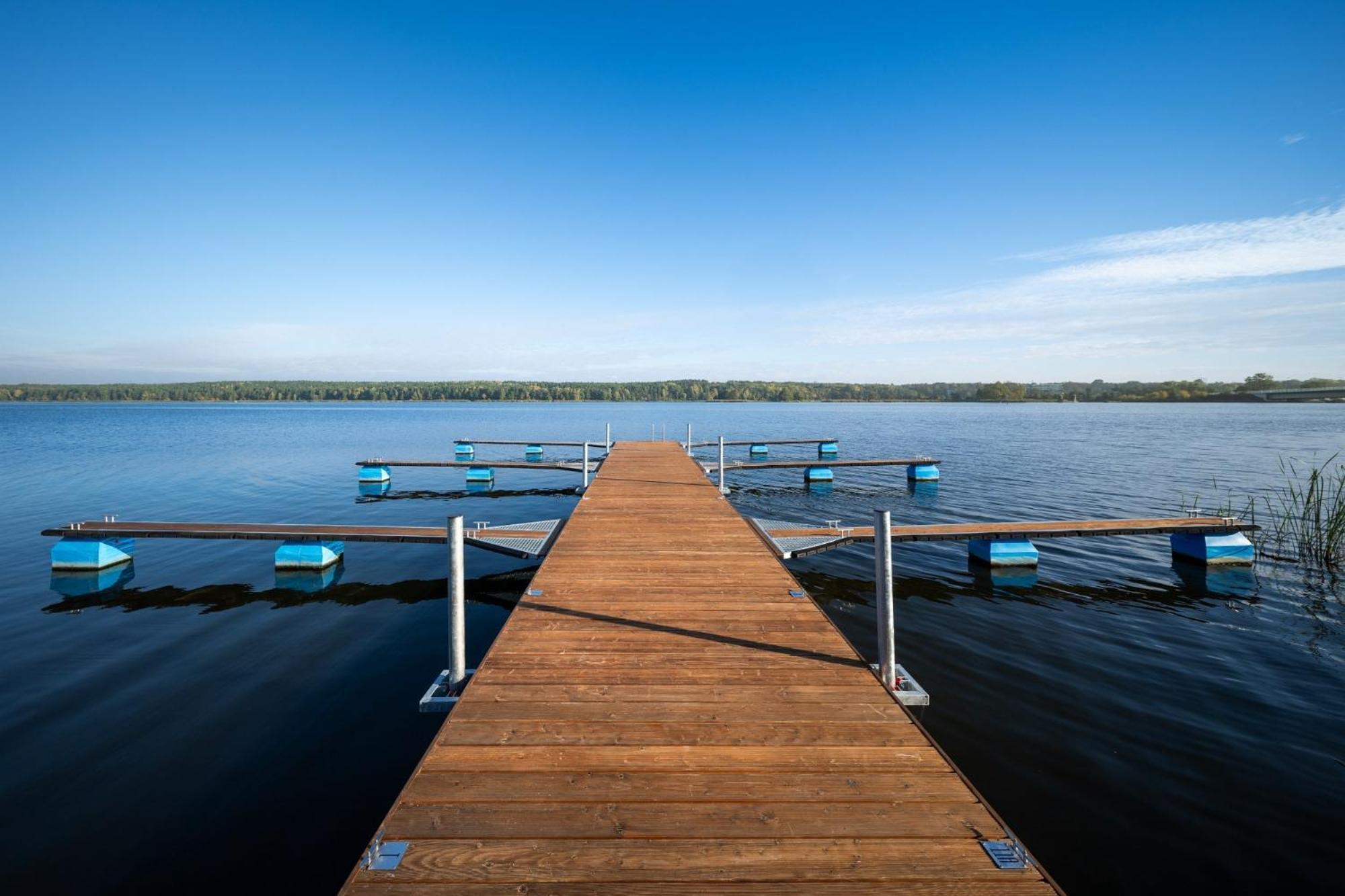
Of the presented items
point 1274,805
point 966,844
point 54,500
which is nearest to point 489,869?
point 966,844

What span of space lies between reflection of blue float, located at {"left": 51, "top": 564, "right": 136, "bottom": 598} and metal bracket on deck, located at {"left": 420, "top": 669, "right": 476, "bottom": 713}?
32.1 feet

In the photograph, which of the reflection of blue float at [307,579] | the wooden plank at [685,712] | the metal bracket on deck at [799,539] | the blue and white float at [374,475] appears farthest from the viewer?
the blue and white float at [374,475]

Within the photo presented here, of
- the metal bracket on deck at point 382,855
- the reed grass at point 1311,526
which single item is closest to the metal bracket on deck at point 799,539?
the metal bracket on deck at point 382,855

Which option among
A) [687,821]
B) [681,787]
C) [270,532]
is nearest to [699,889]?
[687,821]

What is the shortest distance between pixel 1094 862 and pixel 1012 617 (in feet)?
17.2

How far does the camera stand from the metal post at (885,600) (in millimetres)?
4672

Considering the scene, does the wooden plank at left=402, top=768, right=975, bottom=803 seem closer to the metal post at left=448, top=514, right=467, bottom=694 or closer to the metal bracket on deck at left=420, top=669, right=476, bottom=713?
the metal bracket on deck at left=420, top=669, right=476, bottom=713

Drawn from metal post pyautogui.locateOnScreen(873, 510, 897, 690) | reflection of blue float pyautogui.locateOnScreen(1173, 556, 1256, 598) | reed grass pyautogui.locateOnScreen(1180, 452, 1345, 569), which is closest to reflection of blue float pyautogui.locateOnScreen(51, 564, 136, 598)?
metal post pyautogui.locateOnScreen(873, 510, 897, 690)

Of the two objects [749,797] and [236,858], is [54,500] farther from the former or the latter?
[749,797]

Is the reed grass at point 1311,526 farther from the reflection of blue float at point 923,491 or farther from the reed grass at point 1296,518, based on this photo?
the reflection of blue float at point 923,491

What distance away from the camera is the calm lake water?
4.14m

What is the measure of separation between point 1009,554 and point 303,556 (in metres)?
14.2

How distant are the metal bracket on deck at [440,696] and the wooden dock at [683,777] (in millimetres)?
557

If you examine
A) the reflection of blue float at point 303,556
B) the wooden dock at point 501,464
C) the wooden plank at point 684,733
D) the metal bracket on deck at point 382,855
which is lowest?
the reflection of blue float at point 303,556
